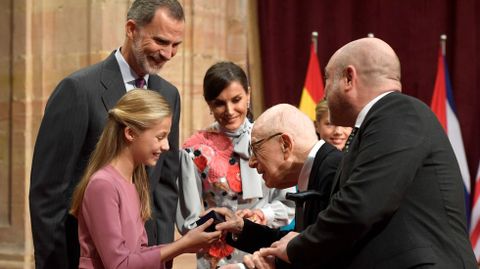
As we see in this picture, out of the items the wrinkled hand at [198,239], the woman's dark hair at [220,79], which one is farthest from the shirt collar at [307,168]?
the woman's dark hair at [220,79]

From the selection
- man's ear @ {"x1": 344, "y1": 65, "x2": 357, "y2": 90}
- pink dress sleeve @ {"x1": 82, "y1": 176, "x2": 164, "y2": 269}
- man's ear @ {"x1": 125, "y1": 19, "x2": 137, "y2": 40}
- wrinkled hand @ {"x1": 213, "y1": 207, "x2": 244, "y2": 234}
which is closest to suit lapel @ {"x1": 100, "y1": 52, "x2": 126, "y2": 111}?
man's ear @ {"x1": 125, "y1": 19, "x2": 137, "y2": 40}

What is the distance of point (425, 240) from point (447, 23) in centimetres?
535

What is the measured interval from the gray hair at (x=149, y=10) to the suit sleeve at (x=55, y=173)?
439 millimetres

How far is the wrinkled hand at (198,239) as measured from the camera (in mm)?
3234

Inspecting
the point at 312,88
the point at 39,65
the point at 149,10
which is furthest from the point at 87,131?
the point at 312,88

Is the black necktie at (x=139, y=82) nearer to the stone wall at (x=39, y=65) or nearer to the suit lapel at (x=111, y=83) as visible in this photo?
the suit lapel at (x=111, y=83)

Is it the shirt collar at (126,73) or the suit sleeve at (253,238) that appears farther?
the shirt collar at (126,73)

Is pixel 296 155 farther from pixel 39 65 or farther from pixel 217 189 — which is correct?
pixel 39 65

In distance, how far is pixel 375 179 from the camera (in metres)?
2.50

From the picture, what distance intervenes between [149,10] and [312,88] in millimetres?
3698

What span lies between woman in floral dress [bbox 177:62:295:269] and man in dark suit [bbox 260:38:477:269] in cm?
A: 141

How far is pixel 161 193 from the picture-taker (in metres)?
3.59

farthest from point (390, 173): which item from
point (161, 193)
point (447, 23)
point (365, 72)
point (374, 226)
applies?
point (447, 23)

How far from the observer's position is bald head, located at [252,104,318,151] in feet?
10.4
